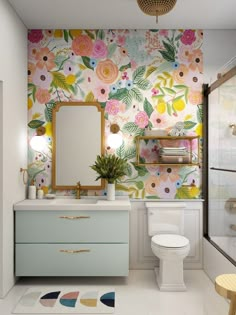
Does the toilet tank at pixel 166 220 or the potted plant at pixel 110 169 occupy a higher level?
the potted plant at pixel 110 169

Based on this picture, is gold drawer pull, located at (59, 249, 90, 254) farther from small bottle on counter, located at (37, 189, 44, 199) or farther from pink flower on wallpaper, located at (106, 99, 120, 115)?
pink flower on wallpaper, located at (106, 99, 120, 115)

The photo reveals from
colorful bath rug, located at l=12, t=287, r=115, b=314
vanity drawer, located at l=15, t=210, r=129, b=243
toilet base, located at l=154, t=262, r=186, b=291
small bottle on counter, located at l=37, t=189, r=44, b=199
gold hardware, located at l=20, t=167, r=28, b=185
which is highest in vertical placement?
gold hardware, located at l=20, t=167, r=28, b=185

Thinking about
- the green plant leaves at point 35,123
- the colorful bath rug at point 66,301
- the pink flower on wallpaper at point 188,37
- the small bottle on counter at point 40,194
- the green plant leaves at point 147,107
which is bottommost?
the colorful bath rug at point 66,301

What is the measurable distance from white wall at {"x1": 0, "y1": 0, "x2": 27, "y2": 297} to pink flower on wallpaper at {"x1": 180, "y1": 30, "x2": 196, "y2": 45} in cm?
184

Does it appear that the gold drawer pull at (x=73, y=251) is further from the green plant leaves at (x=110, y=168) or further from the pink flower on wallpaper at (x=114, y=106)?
the pink flower on wallpaper at (x=114, y=106)

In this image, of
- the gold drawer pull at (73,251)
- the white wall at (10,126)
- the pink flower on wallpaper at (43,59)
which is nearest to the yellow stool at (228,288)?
the gold drawer pull at (73,251)

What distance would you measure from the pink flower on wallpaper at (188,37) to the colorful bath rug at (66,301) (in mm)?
2890

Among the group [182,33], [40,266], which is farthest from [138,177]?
[182,33]

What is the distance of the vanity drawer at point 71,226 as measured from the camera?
145 inches

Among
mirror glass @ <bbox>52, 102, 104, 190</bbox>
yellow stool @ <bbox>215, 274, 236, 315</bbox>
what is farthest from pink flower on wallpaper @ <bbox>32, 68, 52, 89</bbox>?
yellow stool @ <bbox>215, 274, 236, 315</bbox>

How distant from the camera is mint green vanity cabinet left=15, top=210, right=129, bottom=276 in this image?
3.69 m

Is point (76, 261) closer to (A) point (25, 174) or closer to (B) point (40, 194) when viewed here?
(B) point (40, 194)

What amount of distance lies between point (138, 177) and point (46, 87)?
1.52m

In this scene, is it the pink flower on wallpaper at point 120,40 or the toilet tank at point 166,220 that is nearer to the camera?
the toilet tank at point 166,220
